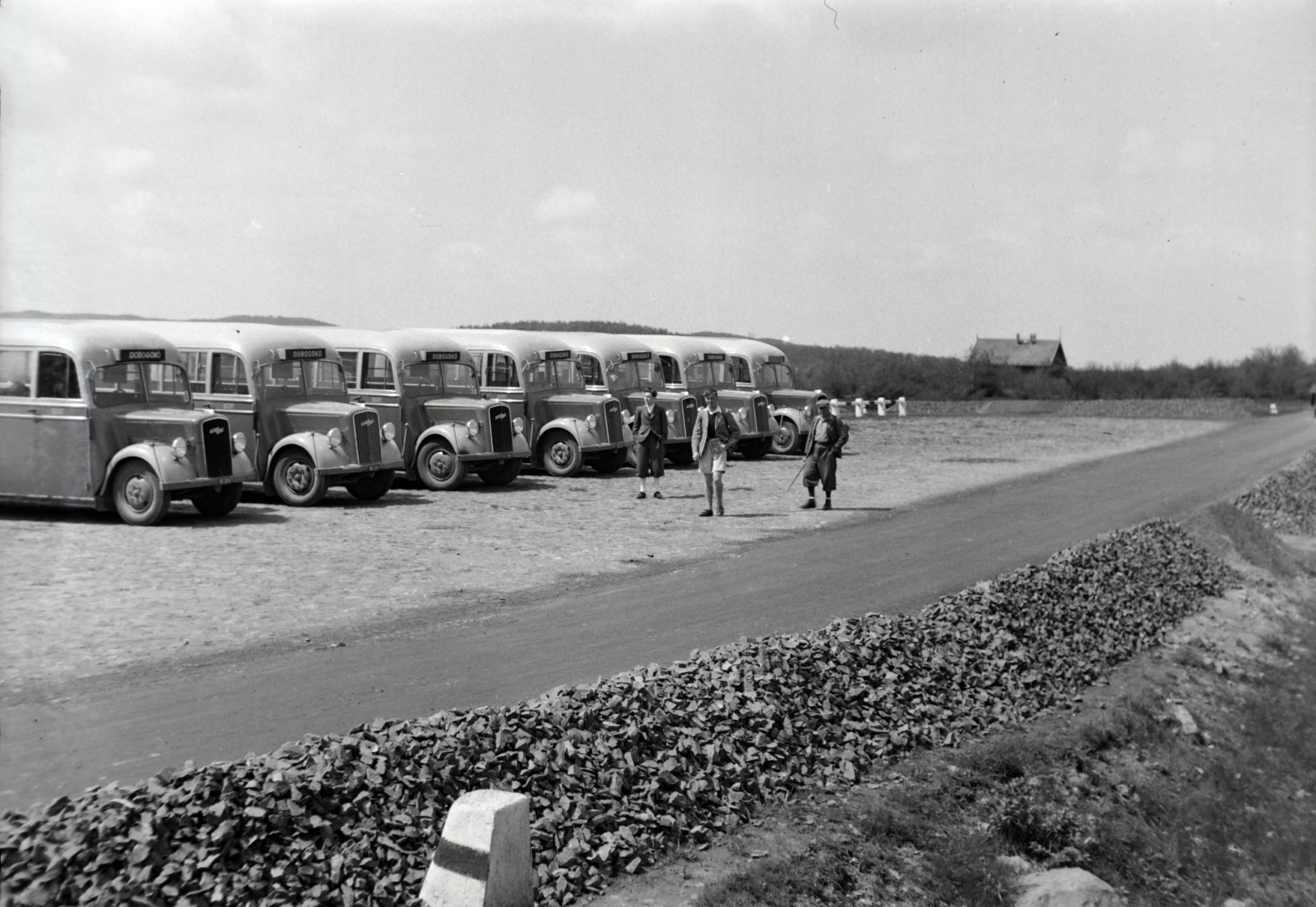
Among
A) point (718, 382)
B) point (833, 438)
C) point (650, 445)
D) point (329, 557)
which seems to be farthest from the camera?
point (718, 382)

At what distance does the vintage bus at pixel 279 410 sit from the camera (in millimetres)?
16266

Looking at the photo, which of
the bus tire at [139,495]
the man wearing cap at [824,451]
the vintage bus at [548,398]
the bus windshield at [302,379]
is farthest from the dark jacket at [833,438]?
the bus tire at [139,495]

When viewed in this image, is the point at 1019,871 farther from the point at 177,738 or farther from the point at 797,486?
the point at 797,486

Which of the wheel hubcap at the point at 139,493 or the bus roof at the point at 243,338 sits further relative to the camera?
the bus roof at the point at 243,338

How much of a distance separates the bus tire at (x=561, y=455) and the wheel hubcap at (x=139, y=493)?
907 cm

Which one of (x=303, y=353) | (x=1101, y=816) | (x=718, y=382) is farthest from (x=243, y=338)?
(x=1101, y=816)

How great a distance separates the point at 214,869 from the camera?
4.59 metres

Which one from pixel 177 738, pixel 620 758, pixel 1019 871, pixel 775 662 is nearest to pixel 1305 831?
pixel 1019 871

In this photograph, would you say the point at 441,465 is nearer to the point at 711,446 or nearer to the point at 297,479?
the point at 297,479

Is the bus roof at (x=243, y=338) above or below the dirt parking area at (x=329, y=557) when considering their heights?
above

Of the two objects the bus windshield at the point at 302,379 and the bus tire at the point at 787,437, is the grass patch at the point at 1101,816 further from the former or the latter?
the bus tire at the point at 787,437

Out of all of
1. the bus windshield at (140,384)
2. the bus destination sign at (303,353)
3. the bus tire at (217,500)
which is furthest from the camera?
the bus destination sign at (303,353)

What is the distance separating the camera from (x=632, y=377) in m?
23.9

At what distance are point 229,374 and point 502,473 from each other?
5.13 meters
